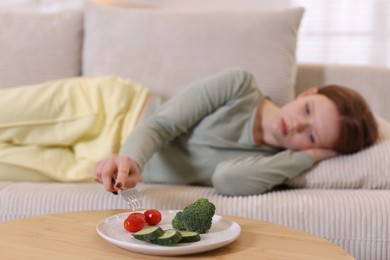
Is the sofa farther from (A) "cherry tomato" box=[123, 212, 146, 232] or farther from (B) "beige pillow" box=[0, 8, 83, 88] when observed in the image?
(A) "cherry tomato" box=[123, 212, 146, 232]

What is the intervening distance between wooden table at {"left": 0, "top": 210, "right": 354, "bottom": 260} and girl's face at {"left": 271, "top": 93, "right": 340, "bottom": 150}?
56cm

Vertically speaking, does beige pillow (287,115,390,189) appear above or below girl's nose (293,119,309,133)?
below

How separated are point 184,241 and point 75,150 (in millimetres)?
930

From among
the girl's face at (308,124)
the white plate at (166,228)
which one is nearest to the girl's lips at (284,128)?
the girl's face at (308,124)

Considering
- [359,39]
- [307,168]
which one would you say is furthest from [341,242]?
[359,39]

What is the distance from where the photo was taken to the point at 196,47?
77.2 inches

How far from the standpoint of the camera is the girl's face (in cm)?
160

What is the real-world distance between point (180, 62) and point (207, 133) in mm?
359

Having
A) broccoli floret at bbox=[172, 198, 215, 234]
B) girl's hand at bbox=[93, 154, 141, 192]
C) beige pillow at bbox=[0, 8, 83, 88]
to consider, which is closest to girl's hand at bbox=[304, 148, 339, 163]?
girl's hand at bbox=[93, 154, 141, 192]

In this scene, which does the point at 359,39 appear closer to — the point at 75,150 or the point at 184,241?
the point at 75,150

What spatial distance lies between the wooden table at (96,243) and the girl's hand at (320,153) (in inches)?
21.7

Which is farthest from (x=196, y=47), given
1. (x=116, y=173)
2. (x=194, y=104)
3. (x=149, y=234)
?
(x=149, y=234)

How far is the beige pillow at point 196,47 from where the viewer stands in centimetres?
193

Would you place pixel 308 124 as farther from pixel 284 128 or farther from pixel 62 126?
pixel 62 126
